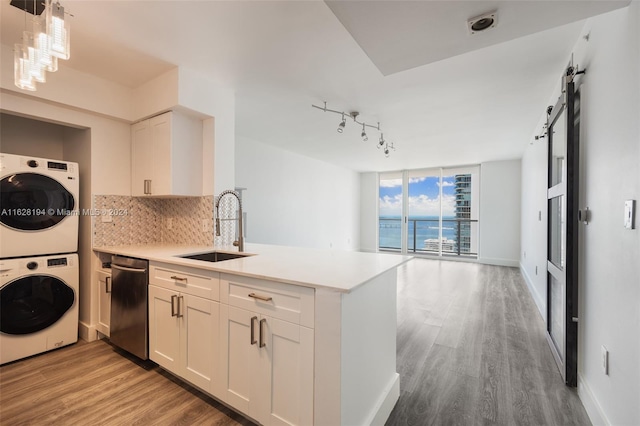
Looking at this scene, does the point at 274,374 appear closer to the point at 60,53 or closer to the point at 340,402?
the point at 340,402

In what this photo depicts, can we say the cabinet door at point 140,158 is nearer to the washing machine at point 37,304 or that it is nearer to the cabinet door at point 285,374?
the washing machine at point 37,304

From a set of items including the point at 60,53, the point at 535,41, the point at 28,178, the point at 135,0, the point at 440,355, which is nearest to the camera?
the point at 60,53

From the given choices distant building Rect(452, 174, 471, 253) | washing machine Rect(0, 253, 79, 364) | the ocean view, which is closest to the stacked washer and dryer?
washing machine Rect(0, 253, 79, 364)

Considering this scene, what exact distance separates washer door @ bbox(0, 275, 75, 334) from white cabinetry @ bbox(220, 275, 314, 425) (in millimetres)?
1973

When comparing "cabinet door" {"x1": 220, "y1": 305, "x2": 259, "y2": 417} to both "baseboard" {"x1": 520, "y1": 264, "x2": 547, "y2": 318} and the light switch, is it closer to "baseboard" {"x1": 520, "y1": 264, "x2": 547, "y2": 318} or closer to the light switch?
the light switch

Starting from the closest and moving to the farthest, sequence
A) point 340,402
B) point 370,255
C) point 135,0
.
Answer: point 340,402 → point 135,0 → point 370,255

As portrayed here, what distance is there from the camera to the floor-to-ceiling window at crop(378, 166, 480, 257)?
7.36 m

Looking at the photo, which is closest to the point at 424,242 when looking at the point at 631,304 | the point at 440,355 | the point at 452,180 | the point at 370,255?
the point at 452,180

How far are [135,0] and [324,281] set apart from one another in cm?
200

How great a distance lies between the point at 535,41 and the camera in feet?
6.64

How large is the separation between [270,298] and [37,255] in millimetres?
2401

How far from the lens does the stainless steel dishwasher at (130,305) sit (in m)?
2.17

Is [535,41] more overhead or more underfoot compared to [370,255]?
more overhead

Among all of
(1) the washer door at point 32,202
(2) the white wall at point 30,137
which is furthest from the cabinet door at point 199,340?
(2) the white wall at point 30,137
